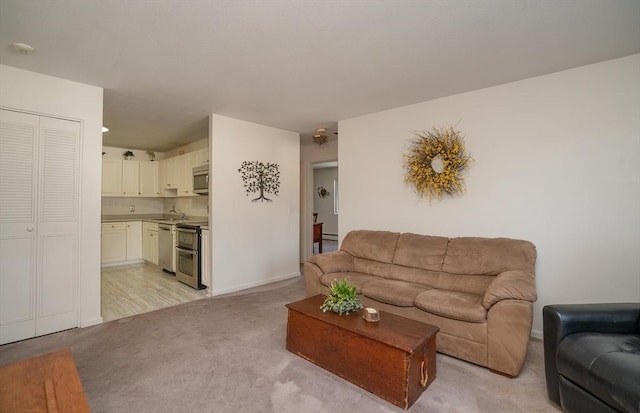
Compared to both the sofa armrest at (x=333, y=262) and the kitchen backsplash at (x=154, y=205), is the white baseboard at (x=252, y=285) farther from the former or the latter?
the kitchen backsplash at (x=154, y=205)

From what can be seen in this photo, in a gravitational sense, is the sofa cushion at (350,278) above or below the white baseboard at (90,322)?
above

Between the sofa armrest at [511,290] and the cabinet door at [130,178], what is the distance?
6.76 m

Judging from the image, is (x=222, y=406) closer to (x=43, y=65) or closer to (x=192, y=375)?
(x=192, y=375)

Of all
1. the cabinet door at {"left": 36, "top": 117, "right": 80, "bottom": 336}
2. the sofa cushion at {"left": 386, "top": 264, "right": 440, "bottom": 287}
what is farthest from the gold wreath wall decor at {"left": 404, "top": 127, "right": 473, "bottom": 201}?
the cabinet door at {"left": 36, "top": 117, "right": 80, "bottom": 336}

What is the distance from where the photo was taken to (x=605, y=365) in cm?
147

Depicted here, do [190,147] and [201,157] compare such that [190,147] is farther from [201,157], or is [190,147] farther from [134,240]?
[134,240]

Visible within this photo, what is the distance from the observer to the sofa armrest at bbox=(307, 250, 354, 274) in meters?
3.38

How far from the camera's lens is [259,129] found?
4.66m

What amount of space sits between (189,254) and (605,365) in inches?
179

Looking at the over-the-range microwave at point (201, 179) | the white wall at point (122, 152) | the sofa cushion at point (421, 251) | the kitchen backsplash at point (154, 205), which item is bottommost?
the sofa cushion at point (421, 251)

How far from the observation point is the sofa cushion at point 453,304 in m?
2.27

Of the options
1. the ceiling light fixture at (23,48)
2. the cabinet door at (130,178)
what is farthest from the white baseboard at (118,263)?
the ceiling light fixture at (23,48)

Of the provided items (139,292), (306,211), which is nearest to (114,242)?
(139,292)

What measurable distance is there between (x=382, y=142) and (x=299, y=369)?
2.91 m
